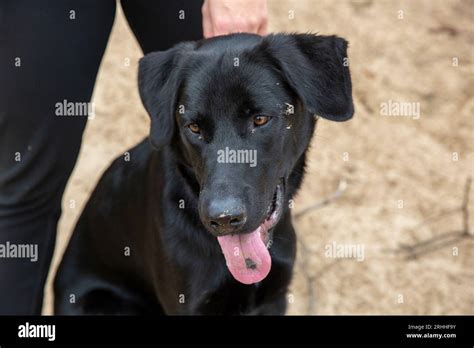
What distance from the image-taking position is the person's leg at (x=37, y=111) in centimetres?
263

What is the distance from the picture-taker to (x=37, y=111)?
8.95 feet

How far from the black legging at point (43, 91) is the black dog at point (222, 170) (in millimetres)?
169

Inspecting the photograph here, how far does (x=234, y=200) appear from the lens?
Answer: 2.49 metres

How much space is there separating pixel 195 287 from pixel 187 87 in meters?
0.66

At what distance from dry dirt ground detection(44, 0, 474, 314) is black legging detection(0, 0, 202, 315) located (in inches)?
38.0

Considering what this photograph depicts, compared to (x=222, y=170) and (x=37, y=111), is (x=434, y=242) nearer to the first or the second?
(x=222, y=170)

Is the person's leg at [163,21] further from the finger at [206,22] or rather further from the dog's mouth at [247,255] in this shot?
the dog's mouth at [247,255]

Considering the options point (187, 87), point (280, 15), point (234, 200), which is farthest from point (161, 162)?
point (280, 15)

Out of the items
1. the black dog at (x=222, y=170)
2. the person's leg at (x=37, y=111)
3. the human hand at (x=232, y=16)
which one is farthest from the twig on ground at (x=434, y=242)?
the person's leg at (x=37, y=111)

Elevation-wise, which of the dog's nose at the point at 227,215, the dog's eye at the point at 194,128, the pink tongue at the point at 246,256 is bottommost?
the pink tongue at the point at 246,256

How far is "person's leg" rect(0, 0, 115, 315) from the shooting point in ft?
8.64

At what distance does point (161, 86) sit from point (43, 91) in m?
0.36

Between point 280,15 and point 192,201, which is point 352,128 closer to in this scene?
point 280,15

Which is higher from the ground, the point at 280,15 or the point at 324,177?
the point at 280,15
